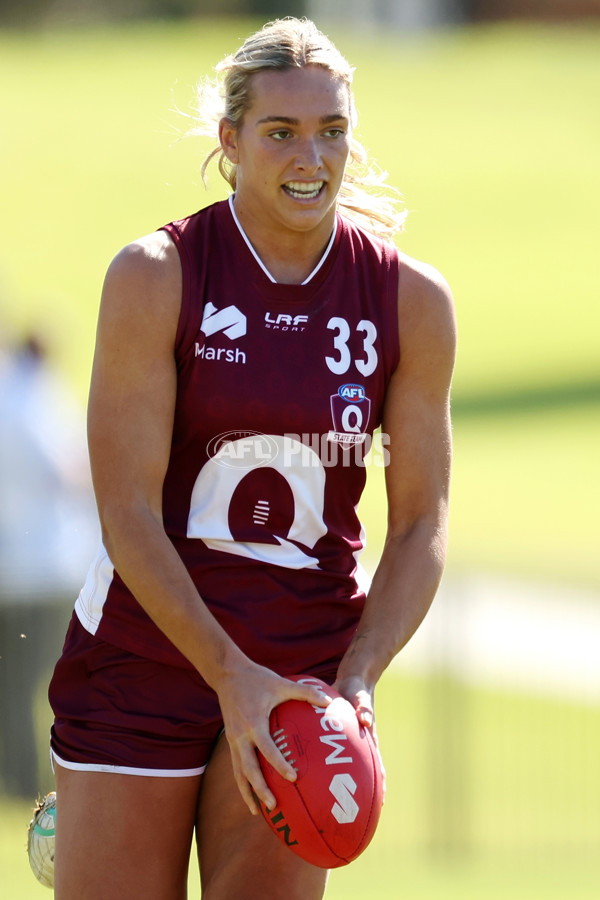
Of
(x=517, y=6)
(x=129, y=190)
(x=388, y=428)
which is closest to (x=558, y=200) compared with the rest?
(x=129, y=190)

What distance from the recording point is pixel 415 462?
10.5 feet

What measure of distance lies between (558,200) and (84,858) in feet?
114

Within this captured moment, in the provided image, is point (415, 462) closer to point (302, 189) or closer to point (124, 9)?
point (302, 189)

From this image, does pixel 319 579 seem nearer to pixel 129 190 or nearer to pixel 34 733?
pixel 34 733

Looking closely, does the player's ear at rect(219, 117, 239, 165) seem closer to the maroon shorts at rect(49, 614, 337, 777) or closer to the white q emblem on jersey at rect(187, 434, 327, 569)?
the white q emblem on jersey at rect(187, 434, 327, 569)

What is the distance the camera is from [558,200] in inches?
1438

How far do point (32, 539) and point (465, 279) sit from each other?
80.7ft

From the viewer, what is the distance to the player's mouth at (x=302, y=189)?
3068mm

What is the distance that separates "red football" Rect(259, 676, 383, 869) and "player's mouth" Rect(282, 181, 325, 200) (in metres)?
1.05

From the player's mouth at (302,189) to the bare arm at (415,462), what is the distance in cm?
27

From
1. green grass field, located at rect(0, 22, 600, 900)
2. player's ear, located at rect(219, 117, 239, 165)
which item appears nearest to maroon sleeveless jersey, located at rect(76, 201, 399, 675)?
player's ear, located at rect(219, 117, 239, 165)

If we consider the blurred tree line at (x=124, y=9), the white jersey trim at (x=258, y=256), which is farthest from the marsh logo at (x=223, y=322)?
the blurred tree line at (x=124, y=9)

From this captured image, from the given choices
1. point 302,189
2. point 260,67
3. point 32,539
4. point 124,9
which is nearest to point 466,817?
point 32,539

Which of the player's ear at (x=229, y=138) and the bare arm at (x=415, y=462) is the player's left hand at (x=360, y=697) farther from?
the player's ear at (x=229, y=138)
